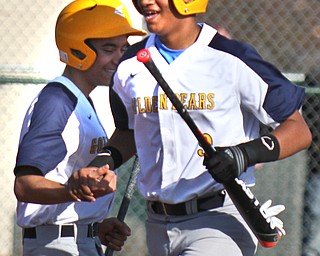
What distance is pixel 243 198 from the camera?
415cm

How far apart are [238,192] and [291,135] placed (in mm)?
350

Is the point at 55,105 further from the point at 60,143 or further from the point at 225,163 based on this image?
the point at 225,163

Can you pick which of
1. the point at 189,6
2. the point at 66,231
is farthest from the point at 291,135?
the point at 66,231

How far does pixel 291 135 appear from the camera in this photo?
4273mm

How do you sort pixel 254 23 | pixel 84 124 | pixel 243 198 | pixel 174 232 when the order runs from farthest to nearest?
pixel 254 23 < pixel 84 124 < pixel 174 232 < pixel 243 198

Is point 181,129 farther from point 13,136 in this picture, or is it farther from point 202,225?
point 13,136

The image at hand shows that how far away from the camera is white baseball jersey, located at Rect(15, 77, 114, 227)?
15.0ft

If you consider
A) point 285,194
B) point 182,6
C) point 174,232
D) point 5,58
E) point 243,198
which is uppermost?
point 182,6

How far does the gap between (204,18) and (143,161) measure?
380cm

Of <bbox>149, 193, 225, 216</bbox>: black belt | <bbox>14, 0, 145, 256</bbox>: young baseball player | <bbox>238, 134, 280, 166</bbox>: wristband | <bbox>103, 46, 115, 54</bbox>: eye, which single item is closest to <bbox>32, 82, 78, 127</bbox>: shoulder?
<bbox>14, 0, 145, 256</bbox>: young baseball player

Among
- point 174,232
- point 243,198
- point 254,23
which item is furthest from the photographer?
point 254,23

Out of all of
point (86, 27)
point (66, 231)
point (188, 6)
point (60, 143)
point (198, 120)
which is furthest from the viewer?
point (86, 27)

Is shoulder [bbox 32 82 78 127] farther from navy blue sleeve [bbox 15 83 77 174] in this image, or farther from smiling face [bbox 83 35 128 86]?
smiling face [bbox 83 35 128 86]

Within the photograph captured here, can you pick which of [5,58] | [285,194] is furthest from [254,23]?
[5,58]
